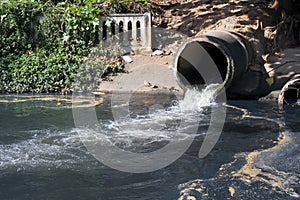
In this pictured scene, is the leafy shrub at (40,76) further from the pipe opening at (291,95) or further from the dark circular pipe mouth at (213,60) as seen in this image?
the pipe opening at (291,95)

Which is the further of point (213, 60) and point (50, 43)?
point (50, 43)

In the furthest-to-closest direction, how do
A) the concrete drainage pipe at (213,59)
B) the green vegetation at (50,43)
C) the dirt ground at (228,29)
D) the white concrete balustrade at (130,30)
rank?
the white concrete balustrade at (130,30) < the green vegetation at (50,43) < the dirt ground at (228,29) < the concrete drainage pipe at (213,59)

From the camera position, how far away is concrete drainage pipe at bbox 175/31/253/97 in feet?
32.4

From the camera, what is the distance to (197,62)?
1105 cm

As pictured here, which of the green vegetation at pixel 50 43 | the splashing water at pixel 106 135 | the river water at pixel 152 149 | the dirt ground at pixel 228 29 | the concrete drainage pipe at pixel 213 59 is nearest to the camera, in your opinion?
the river water at pixel 152 149

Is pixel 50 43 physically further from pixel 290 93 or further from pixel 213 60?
pixel 290 93

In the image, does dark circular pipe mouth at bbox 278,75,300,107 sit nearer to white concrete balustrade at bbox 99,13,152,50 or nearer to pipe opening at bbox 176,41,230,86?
pipe opening at bbox 176,41,230,86

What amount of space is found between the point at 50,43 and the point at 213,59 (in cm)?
435

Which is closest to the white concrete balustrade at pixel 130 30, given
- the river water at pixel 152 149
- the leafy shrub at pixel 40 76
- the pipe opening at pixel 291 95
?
the leafy shrub at pixel 40 76

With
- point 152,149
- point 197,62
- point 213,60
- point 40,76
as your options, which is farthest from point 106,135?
point 213,60

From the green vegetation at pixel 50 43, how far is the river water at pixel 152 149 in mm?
1645

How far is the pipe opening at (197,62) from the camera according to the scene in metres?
10.4

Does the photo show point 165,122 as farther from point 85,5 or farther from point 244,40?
point 85,5

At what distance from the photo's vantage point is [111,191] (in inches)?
213
